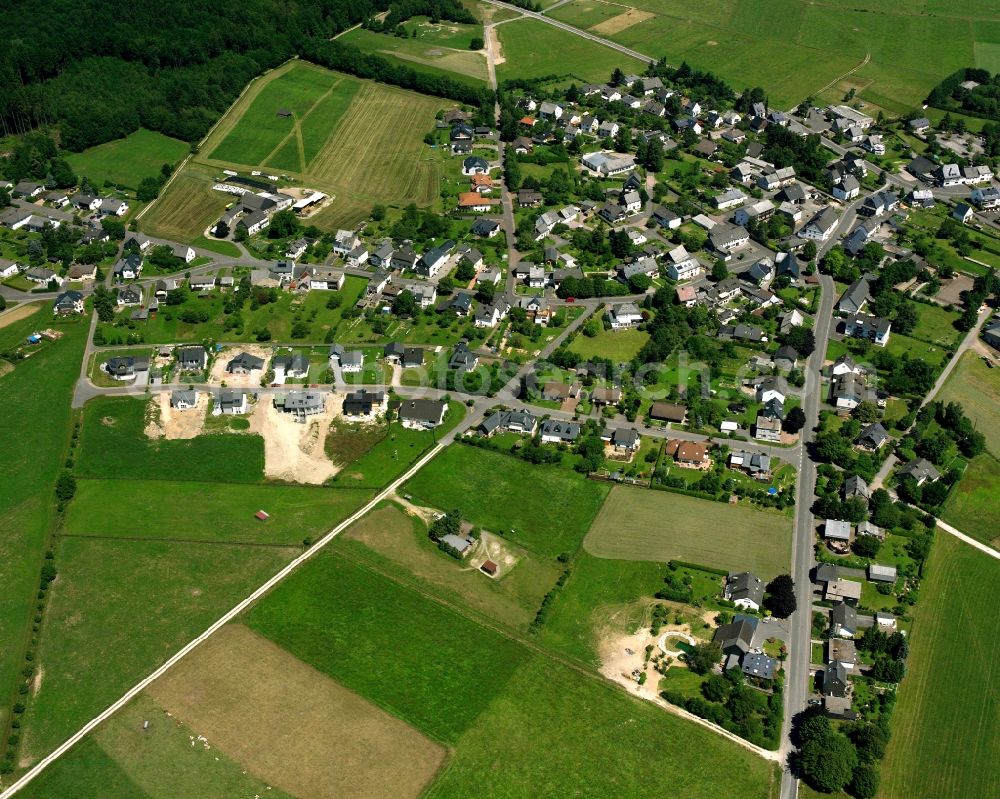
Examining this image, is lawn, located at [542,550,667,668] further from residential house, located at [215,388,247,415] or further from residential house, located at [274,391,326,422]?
residential house, located at [215,388,247,415]

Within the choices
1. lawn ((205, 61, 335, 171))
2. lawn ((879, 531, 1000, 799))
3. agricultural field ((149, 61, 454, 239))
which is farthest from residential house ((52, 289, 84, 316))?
lawn ((879, 531, 1000, 799))

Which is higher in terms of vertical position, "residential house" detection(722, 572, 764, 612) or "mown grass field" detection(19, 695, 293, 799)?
"residential house" detection(722, 572, 764, 612)

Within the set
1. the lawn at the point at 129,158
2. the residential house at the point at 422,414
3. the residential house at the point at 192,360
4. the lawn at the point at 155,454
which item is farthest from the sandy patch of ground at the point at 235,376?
the lawn at the point at 129,158

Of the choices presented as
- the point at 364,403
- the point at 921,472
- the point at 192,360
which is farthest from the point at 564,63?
the point at 921,472

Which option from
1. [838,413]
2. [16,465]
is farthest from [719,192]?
[16,465]

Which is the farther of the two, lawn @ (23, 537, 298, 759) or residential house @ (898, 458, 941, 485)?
residential house @ (898, 458, 941, 485)

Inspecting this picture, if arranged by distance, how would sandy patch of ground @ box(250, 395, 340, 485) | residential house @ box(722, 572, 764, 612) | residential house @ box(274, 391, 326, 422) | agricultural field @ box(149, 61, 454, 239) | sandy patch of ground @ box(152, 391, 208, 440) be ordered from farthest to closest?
agricultural field @ box(149, 61, 454, 239), residential house @ box(274, 391, 326, 422), sandy patch of ground @ box(152, 391, 208, 440), sandy patch of ground @ box(250, 395, 340, 485), residential house @ box(722, 572, 764, 612)

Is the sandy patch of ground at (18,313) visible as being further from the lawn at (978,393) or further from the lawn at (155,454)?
the lawn at (978,393)

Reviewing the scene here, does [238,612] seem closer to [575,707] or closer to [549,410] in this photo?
[575,707]
